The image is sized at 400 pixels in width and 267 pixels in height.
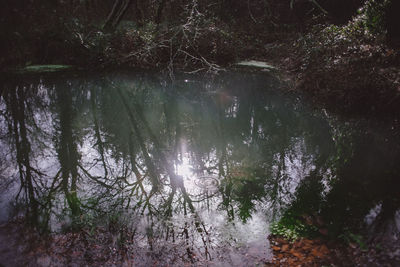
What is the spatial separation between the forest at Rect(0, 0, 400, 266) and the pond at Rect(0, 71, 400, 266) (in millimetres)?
30

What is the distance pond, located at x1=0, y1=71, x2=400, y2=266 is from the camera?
392 cm

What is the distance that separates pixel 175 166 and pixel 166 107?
3773 millimetres

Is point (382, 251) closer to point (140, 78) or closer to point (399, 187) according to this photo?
point (399, 187)

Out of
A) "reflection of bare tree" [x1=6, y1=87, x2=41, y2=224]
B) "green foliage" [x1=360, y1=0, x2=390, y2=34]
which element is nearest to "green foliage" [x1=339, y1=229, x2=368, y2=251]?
"reflection of bare tree" [x1=6, y1=87, x2=41, y2=224]

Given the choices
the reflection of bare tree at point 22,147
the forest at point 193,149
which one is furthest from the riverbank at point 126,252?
the reflection of bare tree at point 22,147

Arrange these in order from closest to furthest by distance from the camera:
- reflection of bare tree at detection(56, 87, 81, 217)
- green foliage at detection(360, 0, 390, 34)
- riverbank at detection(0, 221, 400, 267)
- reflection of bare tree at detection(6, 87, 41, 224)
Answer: riverbank at detection(0, 221, 400, 267), reflection of bare tree at detection(6, 87, 41, 224), reflection of bare tree at detection(56, 87, 81, 217), green foliage at detection(360, 0, 390, 34)

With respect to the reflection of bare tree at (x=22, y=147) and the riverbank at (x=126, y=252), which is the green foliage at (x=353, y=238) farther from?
the reflection of bare tree at (x=22, y=147)

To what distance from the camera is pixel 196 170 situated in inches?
214

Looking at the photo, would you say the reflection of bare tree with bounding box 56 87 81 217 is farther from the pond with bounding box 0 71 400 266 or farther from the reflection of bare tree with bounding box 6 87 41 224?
the reflection of bare tree with bounding box 6 87 41 224

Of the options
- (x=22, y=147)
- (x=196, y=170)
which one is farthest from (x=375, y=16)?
(x=22, y=147)

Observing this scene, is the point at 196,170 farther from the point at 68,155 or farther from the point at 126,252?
the point at 68,155

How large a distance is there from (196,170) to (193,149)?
910mm

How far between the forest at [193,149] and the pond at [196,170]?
0.10 ft

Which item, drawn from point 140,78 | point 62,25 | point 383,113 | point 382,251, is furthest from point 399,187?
point 62,25
